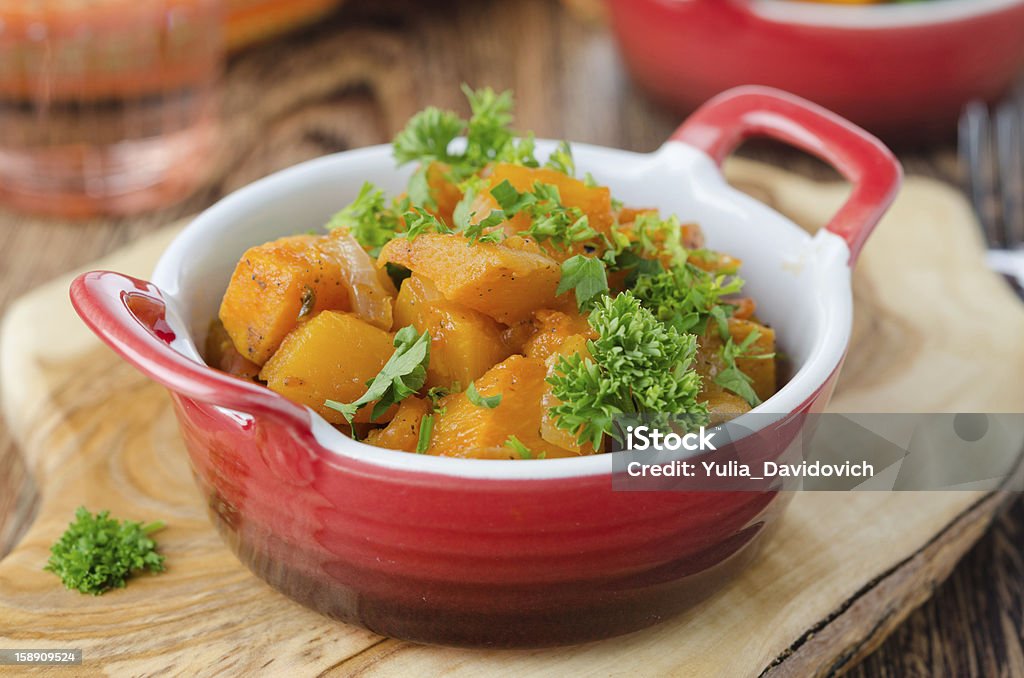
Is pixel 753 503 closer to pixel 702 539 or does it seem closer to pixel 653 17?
pixel 702 539

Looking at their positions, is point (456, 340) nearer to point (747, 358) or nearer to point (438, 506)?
point (438, 506)

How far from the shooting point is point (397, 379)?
1568 millimetres

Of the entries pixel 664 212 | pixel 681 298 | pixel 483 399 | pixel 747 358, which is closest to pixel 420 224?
pixel 483 399

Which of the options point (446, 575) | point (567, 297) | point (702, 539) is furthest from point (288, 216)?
point (702, 539)

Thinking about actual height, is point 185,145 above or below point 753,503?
below

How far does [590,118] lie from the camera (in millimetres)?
3643

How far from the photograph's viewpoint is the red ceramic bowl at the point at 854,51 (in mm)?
3100

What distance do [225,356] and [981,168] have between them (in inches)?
80.3

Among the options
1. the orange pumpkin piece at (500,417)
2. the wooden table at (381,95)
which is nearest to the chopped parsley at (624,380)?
the orange pumpkin piece at (500,417)

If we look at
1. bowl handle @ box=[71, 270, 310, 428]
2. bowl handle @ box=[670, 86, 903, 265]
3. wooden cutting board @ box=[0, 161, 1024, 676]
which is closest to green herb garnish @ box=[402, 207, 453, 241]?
bowl handle @ box=[71, 270, 310, 428]

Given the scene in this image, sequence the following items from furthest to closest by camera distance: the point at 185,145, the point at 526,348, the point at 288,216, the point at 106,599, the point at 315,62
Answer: the point at 315,62 < the point at 185,145 < the point at 288,216 < the point at 106,599 < the point at 526,348

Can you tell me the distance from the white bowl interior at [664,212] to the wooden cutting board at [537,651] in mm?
332

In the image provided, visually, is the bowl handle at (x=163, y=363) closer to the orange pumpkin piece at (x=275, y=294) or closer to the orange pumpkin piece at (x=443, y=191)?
the orange pumpkin piece at (x=275, y=294)

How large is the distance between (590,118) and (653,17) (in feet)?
1.42
